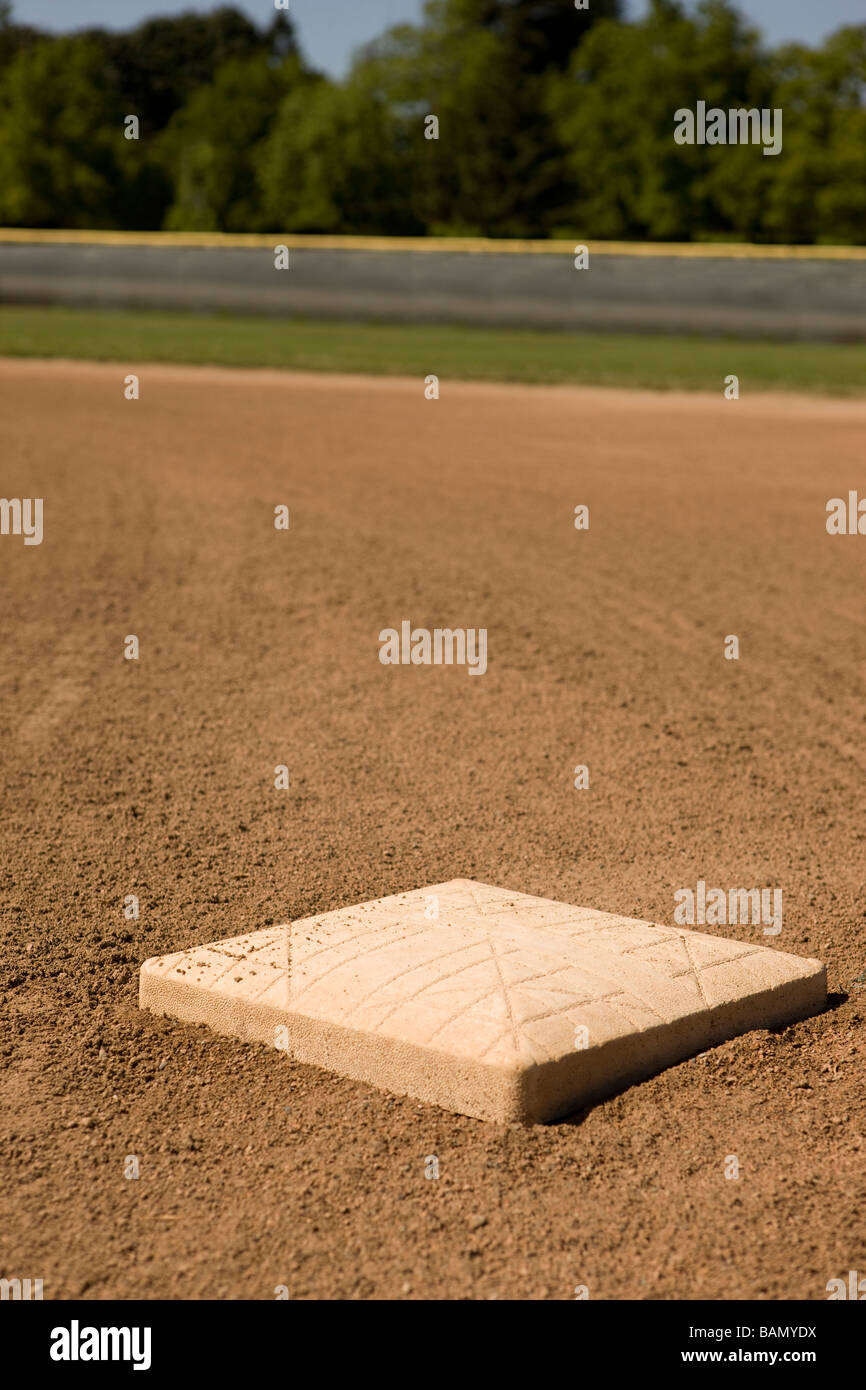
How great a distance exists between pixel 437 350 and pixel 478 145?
3511 centimetres

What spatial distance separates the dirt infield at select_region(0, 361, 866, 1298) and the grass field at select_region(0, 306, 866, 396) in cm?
718

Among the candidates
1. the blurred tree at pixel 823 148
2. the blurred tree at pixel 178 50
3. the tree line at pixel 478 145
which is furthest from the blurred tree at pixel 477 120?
the blurred tree at pixel 178 50

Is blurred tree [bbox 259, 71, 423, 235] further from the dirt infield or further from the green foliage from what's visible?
the dirt infield

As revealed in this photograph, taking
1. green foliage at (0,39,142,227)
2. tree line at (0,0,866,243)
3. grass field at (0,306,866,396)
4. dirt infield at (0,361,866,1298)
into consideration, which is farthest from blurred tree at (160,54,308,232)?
dirt infield at (0,361,866,1298)

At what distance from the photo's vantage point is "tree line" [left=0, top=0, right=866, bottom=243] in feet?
148

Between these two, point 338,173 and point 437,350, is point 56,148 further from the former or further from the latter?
point 437,350

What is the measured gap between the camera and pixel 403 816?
194 inches

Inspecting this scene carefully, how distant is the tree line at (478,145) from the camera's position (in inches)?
1778

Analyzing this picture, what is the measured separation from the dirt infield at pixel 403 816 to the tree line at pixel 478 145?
36410 mm

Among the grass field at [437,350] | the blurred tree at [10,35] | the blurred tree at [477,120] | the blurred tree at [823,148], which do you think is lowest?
the grass field at [437,350]

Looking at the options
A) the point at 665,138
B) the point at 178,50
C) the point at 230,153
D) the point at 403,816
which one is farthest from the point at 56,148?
the point at 403,816

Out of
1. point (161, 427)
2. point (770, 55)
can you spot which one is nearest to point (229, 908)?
point (161, 427)

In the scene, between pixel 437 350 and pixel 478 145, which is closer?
pixel 437 350

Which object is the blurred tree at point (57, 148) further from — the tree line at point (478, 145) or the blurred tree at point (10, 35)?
the blurred tree at point (10, 35)
